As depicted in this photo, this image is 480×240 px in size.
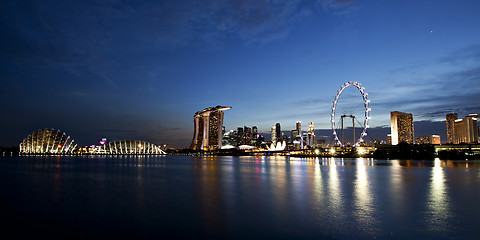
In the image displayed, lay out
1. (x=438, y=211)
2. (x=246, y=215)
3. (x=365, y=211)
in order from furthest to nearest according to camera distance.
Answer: (x=365, y=211), (x=438, y=211), (x=246, y=215)

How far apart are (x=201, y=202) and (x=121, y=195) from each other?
7.73m

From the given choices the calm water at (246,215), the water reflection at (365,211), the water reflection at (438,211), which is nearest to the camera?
the calm water at (246,215)

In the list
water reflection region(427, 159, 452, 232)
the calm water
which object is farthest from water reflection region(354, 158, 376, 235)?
water reflection region(427, 159, 452, 232)

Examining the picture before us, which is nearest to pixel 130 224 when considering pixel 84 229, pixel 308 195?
pixel 84 229

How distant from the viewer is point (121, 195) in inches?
1006

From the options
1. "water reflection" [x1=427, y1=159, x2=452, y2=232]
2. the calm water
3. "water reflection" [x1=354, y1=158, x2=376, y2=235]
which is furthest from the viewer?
"water reflection" [x1=427, y1=159, x2=452, y2=232]

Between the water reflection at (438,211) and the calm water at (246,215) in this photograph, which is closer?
the calm water at (246,215)

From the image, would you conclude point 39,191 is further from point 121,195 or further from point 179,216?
point 179,216

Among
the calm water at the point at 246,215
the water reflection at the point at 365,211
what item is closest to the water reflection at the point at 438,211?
the calm water at the point at 246,215

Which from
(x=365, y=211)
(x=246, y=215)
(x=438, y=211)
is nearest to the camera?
(x=246, y=215)

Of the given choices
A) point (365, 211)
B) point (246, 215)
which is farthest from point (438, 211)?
point (246, 215)

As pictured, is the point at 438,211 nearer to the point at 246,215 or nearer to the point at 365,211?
the point at 365,211

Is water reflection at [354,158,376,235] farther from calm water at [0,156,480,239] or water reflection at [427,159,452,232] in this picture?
water reflection at [427,159,452,232]

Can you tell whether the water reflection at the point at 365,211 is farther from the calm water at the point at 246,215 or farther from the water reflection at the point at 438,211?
the water reflection at the point at 438,211
